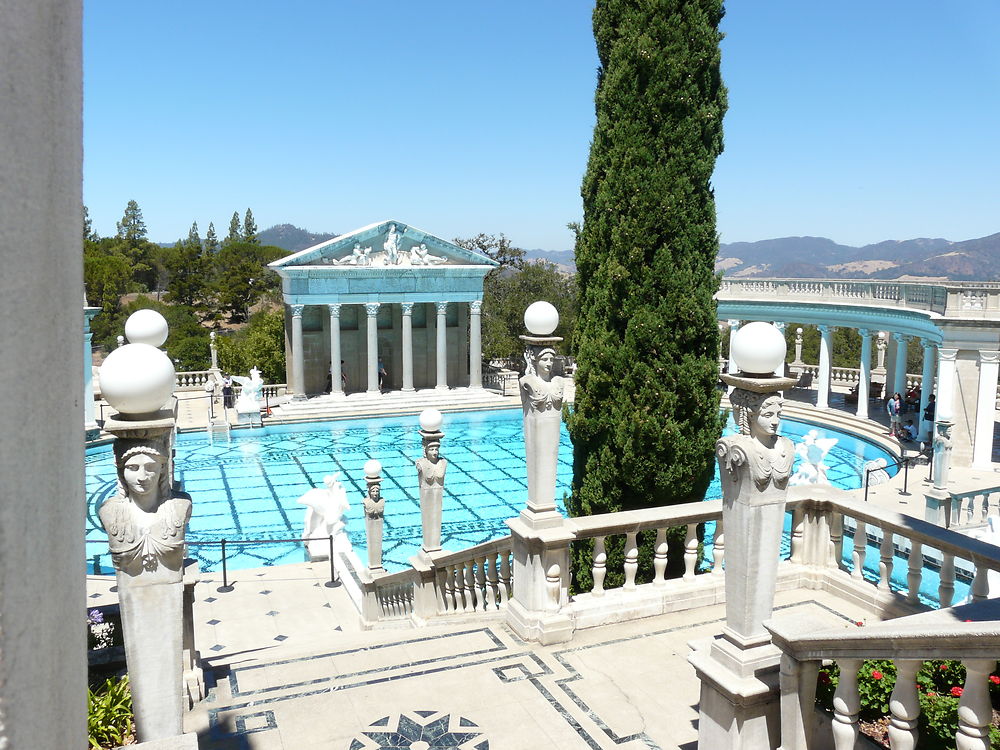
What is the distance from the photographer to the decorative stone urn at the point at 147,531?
365 cm

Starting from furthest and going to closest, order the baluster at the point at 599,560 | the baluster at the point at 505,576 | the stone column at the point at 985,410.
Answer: the stone column at the point at 985,410
the baluster at the point at 505,576
the baluster at the point at 599,560

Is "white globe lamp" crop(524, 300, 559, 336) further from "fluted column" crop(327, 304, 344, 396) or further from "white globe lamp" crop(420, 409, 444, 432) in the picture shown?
"fluted column" crop(327, 304, 344, 396)

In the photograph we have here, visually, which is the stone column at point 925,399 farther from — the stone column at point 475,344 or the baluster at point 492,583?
the baluster at point 492,583

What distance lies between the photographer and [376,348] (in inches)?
1417

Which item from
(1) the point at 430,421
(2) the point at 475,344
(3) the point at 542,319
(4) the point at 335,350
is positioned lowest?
(4) the point at 335,350

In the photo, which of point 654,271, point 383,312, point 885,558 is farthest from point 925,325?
point 383,312

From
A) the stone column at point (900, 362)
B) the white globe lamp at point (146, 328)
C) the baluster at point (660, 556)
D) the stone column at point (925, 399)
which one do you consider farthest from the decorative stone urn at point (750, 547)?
the stone column at point (900, 362)

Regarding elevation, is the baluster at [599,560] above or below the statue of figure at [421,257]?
below

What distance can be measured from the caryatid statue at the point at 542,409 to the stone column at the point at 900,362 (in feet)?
83.0

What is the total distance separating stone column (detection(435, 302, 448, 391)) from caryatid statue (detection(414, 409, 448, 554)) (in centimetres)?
2672

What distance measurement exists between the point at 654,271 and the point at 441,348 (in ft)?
92.0

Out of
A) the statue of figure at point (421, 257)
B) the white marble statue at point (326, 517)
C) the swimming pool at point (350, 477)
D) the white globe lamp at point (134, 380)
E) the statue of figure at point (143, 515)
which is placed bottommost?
the swimming pool at point (350, 477)

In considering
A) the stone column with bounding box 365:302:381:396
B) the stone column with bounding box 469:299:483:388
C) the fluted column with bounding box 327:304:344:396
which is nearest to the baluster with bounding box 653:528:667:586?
the fluted column with bounding box 327:304:344:396

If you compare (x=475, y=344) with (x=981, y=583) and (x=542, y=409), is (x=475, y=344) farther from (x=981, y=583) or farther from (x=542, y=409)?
(x=981, y=583)
